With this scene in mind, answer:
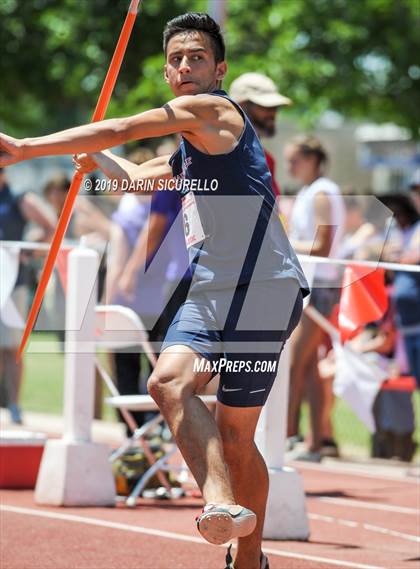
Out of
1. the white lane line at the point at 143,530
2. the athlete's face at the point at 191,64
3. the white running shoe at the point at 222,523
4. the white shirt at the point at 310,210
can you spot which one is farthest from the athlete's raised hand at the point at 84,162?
the white shirt at the point at 310,210

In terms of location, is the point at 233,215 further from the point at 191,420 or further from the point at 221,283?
the point at 191,420

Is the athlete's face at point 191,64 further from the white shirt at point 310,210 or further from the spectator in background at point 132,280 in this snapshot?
the white shirt at point 310,210

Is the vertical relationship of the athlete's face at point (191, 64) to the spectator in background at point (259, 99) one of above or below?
below

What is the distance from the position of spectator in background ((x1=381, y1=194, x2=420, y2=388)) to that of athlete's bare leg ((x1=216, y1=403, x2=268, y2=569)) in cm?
592

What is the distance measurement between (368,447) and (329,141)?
2574 cm

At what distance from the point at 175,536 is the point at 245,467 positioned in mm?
1918

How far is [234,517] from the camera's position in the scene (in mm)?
4801

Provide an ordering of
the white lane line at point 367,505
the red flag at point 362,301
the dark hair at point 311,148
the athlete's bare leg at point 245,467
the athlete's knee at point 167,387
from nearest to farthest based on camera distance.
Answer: the athlete's knee at point 167,387 < the athlete's bare leg at point 245,467 < the red flag at point 362,301 < the white lane line at point 367,505 < the dark hair at point 311,148

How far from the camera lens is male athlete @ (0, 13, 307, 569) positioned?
502 centimetres

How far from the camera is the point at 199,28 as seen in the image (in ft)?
17.4

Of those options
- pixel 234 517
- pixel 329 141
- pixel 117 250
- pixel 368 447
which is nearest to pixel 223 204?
pixel 234 517

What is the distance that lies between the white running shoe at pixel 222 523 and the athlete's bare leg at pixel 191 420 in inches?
2.3

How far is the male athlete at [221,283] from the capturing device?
502 cm

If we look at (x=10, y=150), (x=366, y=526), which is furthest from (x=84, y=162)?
(x=366, y=526)
